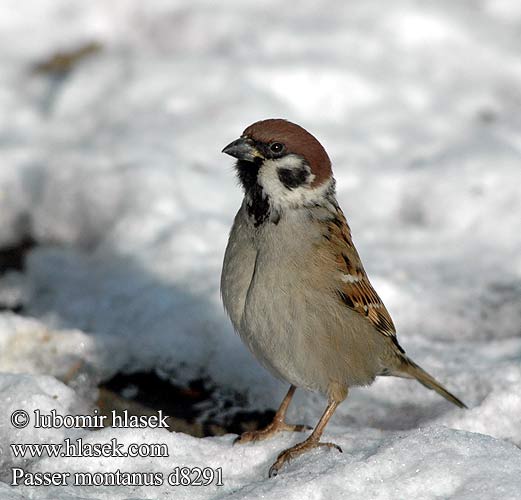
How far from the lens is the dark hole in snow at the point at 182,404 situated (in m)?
3.99

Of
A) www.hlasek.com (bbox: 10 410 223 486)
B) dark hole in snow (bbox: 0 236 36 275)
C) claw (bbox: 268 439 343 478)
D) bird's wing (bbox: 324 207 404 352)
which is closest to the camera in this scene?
www.hlasek.com (bbox: 10 410 223 486)

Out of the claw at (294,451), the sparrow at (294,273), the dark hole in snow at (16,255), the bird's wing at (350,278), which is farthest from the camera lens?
the dark hole in snow at (16,255)

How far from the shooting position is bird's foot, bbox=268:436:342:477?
3.35 meters

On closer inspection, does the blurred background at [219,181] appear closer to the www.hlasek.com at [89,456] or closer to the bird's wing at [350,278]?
the www.hlasek.com at [89,456]

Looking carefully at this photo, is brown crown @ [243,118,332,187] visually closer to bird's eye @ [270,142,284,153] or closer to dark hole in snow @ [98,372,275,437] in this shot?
bird's eye @ [270,142,284,153]

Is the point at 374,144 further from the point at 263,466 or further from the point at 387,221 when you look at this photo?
the point at 263,466

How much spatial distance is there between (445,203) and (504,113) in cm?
124

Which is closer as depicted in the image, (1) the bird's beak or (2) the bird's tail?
(1) the bird's beak

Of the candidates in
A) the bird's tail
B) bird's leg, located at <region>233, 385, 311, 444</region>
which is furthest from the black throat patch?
the bird's tail

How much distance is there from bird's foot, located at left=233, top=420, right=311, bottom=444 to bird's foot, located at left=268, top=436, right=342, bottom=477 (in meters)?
0.15

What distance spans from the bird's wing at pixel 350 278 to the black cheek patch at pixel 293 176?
19 cm

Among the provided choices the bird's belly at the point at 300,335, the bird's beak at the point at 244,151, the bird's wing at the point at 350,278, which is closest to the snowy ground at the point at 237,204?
the bird's belly at the point at 300,335

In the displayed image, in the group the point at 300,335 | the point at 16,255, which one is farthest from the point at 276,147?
the point at 16,255

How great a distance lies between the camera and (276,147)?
3.52 meters
